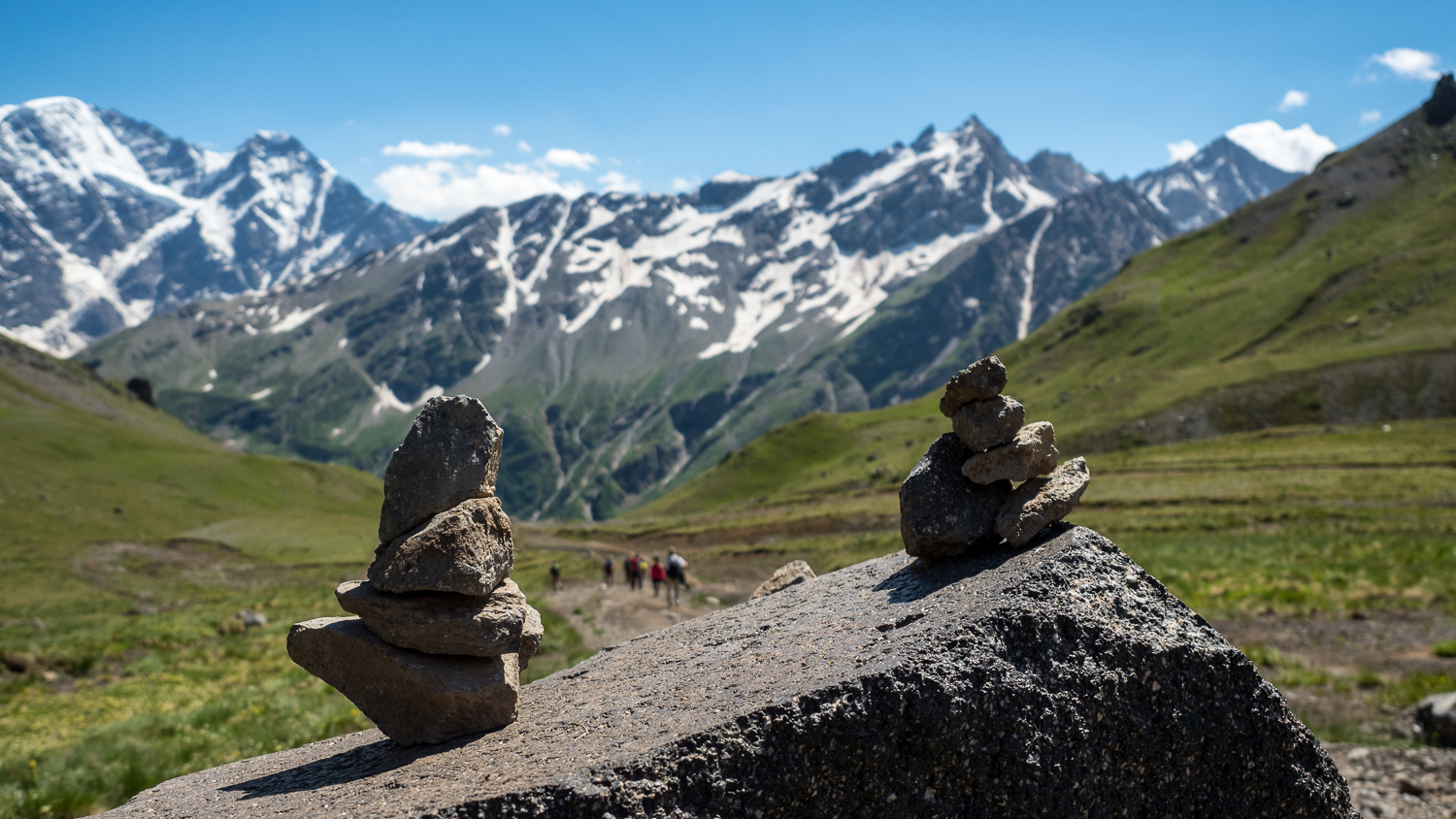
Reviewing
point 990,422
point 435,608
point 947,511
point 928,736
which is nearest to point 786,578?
point 947,511

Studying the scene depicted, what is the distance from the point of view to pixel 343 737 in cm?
886

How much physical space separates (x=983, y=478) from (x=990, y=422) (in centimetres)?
57

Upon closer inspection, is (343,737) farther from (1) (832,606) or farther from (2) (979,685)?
(2) (979,685)

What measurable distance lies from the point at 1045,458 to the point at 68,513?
130 metres

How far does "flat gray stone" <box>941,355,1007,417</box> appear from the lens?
8203 millimetres

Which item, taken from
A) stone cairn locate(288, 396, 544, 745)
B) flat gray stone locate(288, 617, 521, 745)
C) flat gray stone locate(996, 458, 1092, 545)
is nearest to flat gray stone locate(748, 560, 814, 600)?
flat gray stone locate(996, 458, 1092, 545)

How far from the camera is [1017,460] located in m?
7.85

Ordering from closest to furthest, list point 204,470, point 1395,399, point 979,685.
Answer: point 979,685 → point 1395,399 → point 204,470

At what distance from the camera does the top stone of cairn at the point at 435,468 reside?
7500 millimetres

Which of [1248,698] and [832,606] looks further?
[832,606]

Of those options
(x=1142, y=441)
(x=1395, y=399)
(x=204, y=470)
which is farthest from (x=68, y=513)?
(x=1395, y=399)

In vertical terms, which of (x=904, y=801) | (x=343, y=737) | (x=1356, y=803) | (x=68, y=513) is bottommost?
(x=68, y=513)

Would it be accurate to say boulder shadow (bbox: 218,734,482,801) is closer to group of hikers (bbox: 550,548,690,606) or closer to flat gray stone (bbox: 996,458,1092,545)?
flat gray stone (bbox: 996,458,1092,545)

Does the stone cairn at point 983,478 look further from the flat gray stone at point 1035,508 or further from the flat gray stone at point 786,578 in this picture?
the flat gray stone at point 786,578
